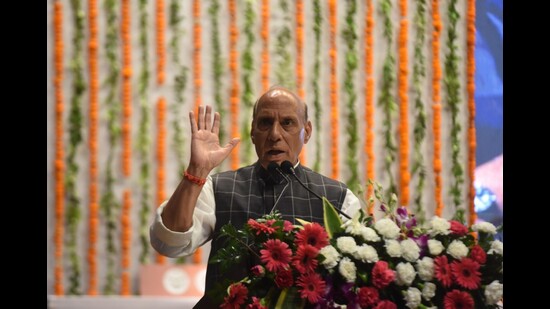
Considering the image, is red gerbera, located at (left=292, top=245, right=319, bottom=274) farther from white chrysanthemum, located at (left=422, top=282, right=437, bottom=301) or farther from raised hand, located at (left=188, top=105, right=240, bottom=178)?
raised hand, located at (left=188, top=105, right=240, bottom=178)

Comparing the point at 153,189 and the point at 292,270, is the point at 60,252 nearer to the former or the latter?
the point at 153,189

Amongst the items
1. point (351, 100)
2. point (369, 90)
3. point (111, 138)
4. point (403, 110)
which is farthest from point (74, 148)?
point (403, 110)

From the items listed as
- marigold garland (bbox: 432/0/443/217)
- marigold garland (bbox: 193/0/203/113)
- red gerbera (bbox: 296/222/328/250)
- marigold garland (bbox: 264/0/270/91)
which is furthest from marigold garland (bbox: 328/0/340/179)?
red gerbera (bbox: 296/222/328/250)

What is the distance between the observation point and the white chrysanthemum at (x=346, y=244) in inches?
65.2

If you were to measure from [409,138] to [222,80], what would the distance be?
4.32 ft

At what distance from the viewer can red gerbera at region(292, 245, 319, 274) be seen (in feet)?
5.41

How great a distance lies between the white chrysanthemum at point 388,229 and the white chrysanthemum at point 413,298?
0.46 feet

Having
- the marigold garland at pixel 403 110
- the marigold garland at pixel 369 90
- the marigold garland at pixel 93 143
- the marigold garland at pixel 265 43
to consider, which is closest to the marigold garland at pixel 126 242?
the marigold garland at pixel 93 143

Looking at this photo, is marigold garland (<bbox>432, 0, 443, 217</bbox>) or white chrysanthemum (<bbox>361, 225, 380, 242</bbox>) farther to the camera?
marigold garland (<bbox>432, 0, 443, 217</bbox>)

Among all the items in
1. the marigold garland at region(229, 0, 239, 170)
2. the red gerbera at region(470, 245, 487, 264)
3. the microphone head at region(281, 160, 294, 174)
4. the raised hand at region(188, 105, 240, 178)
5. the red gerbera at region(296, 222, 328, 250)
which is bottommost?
the red gerbera at region(470, 245, 487, 264)

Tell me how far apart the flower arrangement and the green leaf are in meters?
0.03

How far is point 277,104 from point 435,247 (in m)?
0.96

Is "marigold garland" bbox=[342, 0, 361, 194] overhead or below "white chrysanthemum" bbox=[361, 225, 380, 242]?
overhead

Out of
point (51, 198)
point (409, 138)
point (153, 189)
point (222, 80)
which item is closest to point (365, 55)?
point (409, 138)
